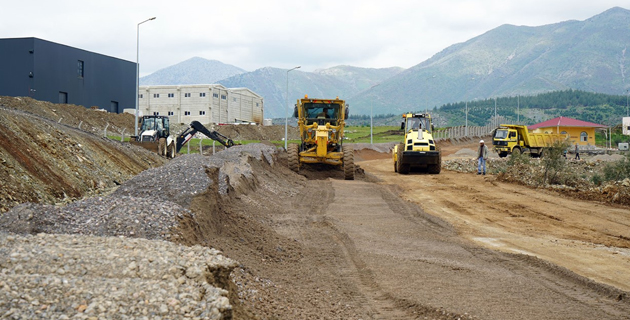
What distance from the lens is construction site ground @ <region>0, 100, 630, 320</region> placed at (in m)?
7.39

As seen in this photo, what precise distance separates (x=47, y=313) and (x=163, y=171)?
8335 mm

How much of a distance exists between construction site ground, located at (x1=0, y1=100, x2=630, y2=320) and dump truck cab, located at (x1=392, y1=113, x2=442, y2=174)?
8610 mm

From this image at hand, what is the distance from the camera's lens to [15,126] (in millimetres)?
18312

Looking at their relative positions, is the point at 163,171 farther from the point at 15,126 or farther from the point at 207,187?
the point at 15,126

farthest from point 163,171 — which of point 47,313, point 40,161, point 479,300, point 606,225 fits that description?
point 606,225

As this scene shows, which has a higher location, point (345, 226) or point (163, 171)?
point (163, 171)

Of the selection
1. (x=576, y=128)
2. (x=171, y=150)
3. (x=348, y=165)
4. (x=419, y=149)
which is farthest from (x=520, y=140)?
(x=576, y=128)

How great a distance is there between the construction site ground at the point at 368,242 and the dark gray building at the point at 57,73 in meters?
40.7

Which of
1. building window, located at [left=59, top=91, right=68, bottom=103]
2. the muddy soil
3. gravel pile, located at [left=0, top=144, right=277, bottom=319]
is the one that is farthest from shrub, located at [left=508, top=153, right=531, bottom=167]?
building window, located at [left=59, top=91, right=68, bottom=103]

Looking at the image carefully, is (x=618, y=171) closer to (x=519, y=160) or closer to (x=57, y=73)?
(x=519, y=160)

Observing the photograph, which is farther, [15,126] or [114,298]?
[15,126]

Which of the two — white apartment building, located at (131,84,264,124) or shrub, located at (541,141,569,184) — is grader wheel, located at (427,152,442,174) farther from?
white apartment building, located at (131,84,264,124)

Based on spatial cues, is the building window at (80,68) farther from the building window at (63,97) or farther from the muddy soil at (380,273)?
the muddy soil at (380,273)

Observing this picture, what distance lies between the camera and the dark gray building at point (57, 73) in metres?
57.5
